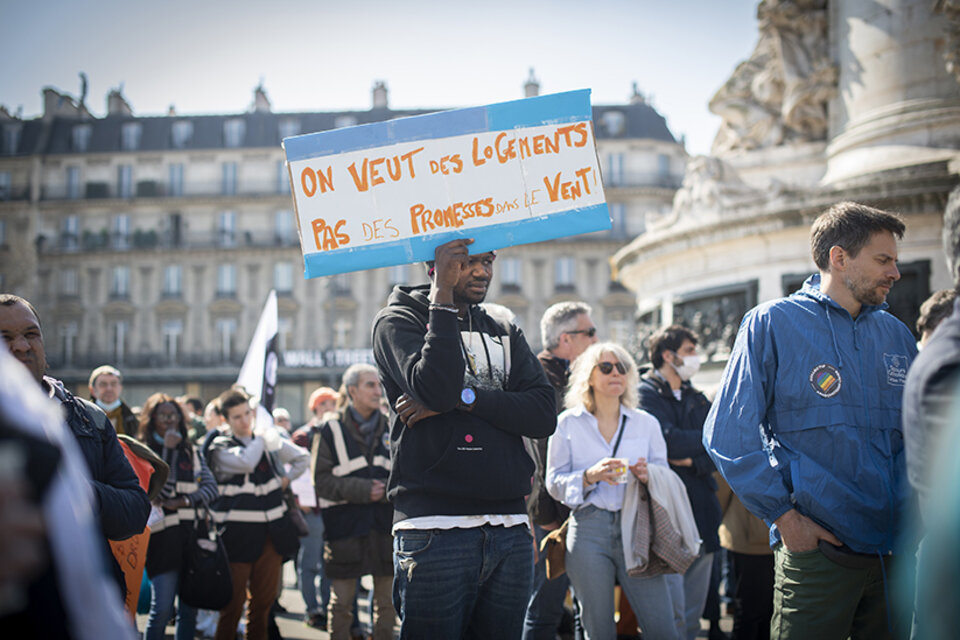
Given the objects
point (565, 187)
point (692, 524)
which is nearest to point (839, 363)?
point (565, 187)

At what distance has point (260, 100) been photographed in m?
52.2

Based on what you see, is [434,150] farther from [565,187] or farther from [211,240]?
[211,240]

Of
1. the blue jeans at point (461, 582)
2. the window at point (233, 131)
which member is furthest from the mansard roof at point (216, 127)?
the blue jeans at point (461, 582)

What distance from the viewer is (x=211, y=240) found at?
49.3 m

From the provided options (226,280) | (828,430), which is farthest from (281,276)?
(828,430)

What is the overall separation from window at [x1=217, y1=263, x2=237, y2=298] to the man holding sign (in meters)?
47.0

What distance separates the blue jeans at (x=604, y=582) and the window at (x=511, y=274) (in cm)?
Result: 4295

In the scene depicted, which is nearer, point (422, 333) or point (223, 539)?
point (422, 333)

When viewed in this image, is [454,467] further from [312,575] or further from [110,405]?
[312,575]

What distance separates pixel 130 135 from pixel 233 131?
21.3 feet

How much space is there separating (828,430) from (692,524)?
5.19ft

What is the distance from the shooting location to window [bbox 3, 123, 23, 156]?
52.5 meters

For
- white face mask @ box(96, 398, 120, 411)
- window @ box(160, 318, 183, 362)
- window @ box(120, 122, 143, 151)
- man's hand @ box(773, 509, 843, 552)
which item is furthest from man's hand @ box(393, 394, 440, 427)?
window @ box(120, 122, 143, 151)

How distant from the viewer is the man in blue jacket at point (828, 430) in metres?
2.89
